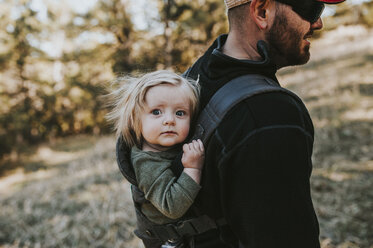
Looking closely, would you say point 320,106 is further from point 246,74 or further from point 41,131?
point 41,131

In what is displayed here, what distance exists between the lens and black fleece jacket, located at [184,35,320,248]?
1.05 metres

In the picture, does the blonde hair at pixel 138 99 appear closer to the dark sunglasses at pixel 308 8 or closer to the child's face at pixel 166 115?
the child's face at pixel 166 115

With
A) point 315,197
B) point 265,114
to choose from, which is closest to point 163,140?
point 265,114

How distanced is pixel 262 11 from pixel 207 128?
0.54 m

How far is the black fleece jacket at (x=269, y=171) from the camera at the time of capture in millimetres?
1047

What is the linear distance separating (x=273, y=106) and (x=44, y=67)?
21.0 meters

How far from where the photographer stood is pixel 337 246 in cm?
365

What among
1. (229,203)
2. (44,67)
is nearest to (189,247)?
(229,203)

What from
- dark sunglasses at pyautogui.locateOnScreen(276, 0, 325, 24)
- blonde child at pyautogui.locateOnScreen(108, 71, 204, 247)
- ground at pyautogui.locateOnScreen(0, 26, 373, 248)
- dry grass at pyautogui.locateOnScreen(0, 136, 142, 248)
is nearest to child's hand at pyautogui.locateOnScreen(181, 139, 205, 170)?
blonde child at pyautogui.locateOnScreen(108, 71, 204, 247)

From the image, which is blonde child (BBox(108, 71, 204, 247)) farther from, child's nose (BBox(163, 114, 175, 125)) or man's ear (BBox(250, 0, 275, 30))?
man's ear (BBox(250, 0, 275, 30))

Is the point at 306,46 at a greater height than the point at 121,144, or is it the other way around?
the point at 306,46

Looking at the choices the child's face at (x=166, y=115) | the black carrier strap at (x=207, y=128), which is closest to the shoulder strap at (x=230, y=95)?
the black carrier strap at (x=207, y=128)

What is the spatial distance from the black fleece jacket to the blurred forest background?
48.1 inches

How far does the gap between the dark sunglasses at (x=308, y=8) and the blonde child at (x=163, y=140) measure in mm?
538
